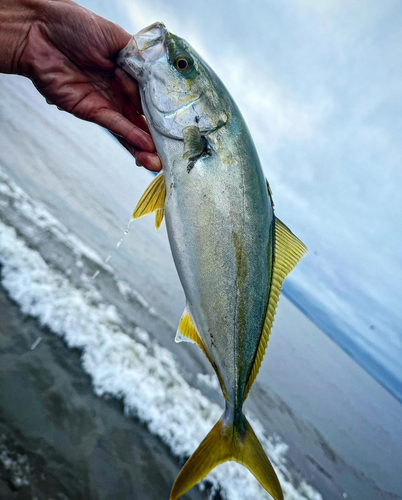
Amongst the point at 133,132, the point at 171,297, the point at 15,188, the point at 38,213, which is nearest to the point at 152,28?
the point at 133,132

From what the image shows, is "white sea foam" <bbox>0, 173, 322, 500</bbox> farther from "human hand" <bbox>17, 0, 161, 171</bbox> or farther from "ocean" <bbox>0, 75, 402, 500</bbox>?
"human hand" <bbox>17, 0, 161, 171</bbox>

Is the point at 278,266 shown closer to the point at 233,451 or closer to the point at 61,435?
the point at 233,451

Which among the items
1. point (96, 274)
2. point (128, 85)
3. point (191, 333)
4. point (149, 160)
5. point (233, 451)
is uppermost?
point (128, 85)

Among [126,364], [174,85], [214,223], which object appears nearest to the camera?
[214,223]

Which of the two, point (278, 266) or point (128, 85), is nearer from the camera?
point (278, 266)

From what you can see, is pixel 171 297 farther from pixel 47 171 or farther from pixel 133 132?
pixel 133 132

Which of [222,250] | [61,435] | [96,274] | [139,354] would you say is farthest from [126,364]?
[222,250]

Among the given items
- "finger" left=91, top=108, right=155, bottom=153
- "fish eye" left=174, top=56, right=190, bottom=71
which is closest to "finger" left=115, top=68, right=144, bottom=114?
"finger" left=91, top=108, right=155, bottom=153

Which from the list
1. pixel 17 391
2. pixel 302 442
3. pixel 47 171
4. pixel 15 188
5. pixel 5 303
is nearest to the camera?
pixel 17 391
